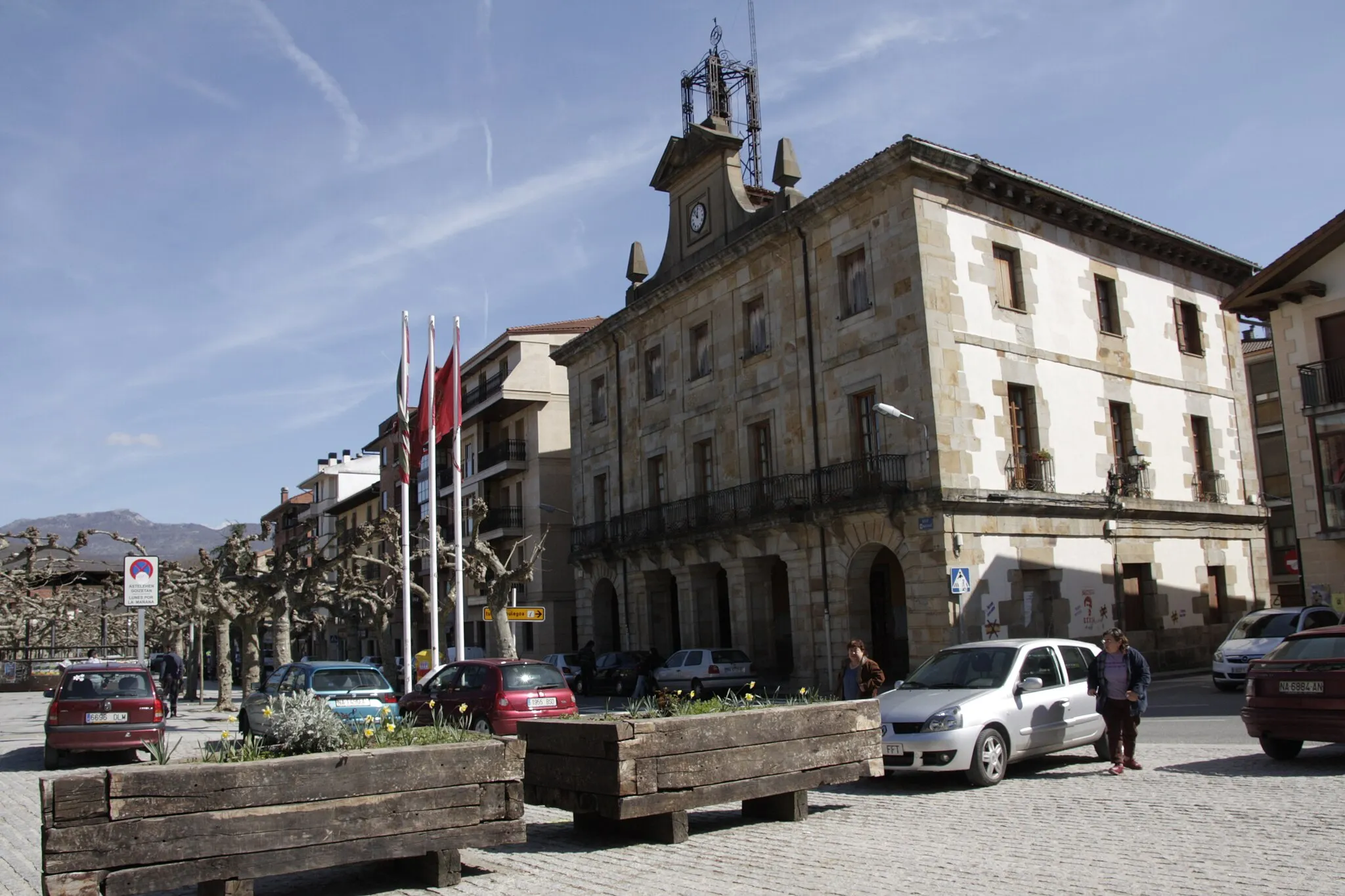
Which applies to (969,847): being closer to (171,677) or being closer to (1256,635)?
(1256,635)

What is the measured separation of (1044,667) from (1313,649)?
2.81 metres

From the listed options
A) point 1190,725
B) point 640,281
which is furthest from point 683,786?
point 640,281

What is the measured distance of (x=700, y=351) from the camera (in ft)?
116

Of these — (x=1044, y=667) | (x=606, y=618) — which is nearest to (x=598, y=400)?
(x=606, y=618)

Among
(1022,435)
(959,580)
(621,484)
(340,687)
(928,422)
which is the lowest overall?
(340,687)

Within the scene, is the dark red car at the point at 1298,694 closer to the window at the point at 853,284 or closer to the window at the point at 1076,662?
the window at the point at 1076,662

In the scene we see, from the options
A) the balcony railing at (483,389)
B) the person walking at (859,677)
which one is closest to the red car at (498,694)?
the person walking at (859,677)

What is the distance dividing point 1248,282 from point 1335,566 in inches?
267

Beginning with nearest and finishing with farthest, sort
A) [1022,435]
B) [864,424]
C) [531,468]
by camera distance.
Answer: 1. [1022,435]
2. [864,424]
3. [531,468]

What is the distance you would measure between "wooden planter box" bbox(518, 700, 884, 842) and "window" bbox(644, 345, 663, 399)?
90.6 ft

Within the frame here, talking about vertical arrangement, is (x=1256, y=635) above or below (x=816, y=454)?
below

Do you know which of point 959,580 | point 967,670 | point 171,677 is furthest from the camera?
point 171,677

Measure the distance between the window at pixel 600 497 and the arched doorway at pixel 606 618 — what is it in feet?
8.03

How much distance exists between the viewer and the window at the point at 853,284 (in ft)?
93.5
